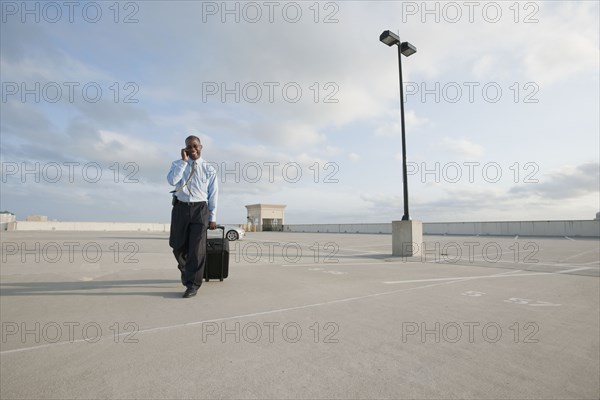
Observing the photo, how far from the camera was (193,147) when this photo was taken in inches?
158

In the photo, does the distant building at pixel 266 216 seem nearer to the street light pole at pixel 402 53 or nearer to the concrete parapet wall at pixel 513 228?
the concrete parapet wall at pixel 513 228

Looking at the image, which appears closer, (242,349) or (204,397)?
(204,397)

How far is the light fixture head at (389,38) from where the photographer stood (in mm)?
9680

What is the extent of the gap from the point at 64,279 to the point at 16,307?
172 cm

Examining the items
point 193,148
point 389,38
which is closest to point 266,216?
point 389,38

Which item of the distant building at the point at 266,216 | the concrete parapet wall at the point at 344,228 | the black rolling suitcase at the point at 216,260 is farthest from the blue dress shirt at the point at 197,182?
the distant building at the point at 266,216

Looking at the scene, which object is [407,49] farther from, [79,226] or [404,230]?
[79,226]

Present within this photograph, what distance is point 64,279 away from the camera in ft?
15.4

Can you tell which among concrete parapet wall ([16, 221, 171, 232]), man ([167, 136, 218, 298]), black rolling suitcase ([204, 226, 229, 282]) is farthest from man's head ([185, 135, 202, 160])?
concrete parapet wall ([16, 221, 171, 232])

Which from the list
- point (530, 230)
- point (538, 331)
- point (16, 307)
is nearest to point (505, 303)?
point (538, 331)

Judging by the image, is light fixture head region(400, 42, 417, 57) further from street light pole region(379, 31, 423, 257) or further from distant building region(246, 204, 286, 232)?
distant building region(246, 204, 286, 232)

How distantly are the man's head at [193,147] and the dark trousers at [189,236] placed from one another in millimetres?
621

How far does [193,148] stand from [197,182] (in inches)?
17.5

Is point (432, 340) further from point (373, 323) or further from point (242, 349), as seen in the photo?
point (242, 349)
